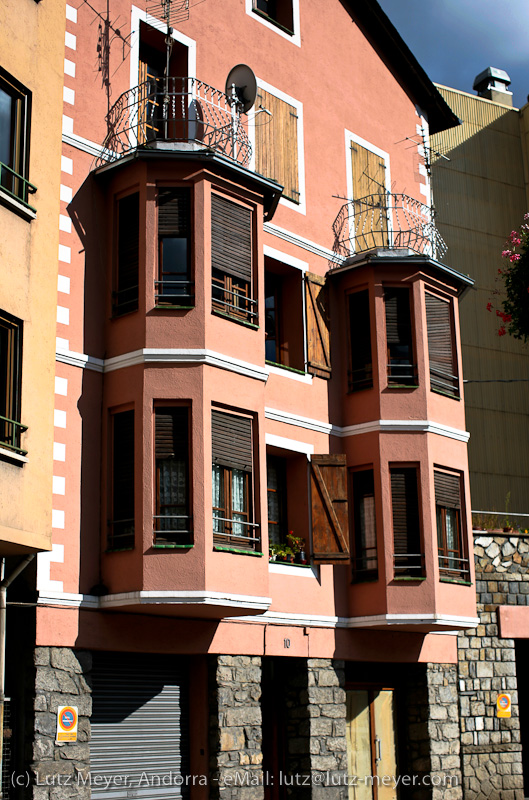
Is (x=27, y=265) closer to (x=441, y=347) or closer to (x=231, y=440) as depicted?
(x=231, y=440)

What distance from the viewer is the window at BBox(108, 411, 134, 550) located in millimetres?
15289

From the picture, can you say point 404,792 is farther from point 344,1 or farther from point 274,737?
point 344,1

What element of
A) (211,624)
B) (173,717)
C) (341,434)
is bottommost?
(173,717)

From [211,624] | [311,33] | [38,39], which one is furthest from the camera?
[311,33]

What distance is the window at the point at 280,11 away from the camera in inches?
822

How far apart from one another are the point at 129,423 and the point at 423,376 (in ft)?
19.6

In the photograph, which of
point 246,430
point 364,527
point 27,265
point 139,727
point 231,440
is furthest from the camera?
point 364,527

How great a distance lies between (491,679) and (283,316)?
26.8 ft

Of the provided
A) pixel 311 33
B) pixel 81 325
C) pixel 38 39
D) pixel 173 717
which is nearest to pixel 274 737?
pixel 173 717

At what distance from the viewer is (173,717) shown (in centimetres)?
1617

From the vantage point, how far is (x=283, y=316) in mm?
19781

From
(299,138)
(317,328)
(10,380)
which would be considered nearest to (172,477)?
(10,380)

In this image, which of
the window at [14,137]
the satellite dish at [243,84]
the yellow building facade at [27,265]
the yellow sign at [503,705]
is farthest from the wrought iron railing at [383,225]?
the yellow sign at [503,705]

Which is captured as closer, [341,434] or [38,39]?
[38,39]
